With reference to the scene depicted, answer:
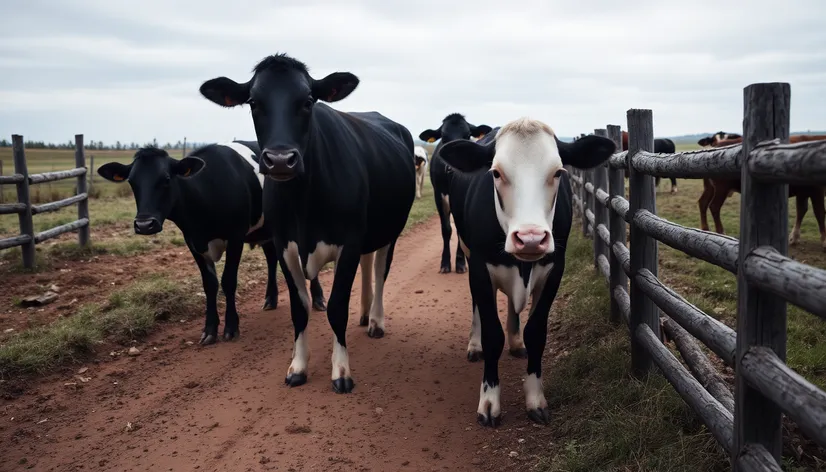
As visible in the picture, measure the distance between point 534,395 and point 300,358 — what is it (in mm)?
1968

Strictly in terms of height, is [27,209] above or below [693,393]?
above

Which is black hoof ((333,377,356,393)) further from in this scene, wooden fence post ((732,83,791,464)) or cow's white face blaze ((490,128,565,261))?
wooden fence post ((732,83,791,464))

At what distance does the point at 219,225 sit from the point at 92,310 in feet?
5.55

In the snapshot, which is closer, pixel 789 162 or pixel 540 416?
pixel 789 162

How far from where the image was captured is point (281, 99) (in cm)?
461

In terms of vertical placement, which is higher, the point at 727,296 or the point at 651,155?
the point at 651,155

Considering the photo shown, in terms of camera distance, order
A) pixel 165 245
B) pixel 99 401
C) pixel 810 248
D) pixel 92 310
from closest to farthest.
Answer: pixel 99 401 < pixel 92 310 < pixel 810 248 < pixel 165 245

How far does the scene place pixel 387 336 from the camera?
20.6 feet

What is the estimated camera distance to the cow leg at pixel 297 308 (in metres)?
5.04

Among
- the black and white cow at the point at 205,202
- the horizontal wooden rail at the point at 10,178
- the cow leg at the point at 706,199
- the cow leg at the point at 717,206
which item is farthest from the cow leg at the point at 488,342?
the cow leg at the point at 706,199

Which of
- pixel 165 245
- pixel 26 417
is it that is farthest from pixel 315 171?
pixel 165 245

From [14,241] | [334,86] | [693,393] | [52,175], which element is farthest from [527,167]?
[52,175]

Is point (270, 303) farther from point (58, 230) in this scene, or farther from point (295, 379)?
point (58, 230)

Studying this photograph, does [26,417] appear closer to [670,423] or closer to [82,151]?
[670,423]
